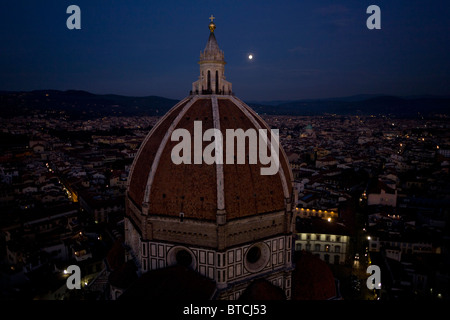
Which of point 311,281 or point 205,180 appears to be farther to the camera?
point 311,281

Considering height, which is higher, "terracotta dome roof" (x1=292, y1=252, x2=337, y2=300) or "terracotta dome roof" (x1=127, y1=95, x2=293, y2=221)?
"terracotta dome roof" (x1=127, y1=95, x2=293, y2=221)

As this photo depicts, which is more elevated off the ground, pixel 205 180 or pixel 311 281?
pixel 205 180

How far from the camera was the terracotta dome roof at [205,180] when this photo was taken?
50.6 ft

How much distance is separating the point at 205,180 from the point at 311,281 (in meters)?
8.46

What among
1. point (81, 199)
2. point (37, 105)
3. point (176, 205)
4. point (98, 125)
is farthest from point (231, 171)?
point (98, 125)

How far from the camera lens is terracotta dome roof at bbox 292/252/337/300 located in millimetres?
17734

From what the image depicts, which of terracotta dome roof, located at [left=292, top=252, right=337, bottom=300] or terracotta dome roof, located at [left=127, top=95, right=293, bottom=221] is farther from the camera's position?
terracotta dome roof, located at [left=292, top=252, right=337, bottom=300]

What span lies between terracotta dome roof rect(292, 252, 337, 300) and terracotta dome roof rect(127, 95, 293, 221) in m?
4.28

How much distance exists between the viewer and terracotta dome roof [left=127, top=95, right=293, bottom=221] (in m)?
15.4

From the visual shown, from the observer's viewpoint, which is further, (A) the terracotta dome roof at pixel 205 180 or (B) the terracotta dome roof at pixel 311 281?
(B) the terracotta dome roof at pixel 311 281

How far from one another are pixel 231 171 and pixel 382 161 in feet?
210

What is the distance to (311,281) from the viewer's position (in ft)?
59.5

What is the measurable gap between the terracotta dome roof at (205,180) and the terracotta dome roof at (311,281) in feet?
14.0

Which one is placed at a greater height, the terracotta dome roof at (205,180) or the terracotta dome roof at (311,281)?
the terracotta dome roof at (205,180)
